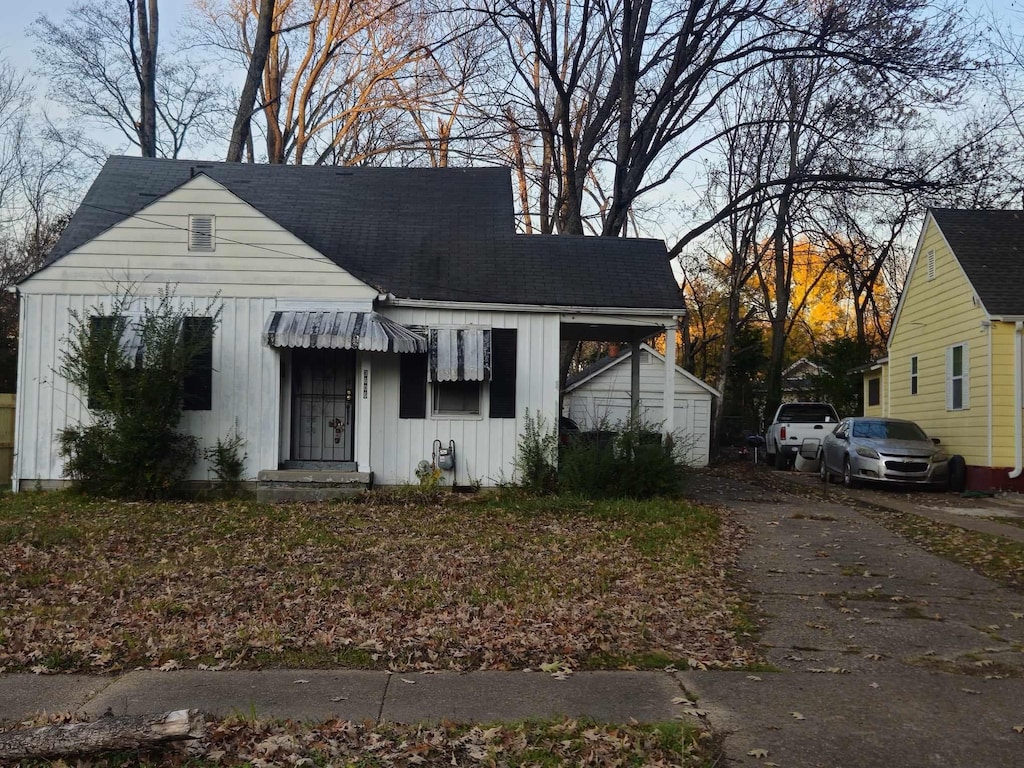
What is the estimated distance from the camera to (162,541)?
10.8m

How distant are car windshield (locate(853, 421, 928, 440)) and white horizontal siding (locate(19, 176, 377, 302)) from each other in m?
11.0

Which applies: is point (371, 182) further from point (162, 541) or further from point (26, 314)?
point (162, 541)

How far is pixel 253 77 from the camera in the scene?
25438 mm

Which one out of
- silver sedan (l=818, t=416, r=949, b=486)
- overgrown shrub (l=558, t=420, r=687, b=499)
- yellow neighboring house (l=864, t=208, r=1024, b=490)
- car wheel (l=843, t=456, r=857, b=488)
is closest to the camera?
overgrown shrub (l=558, t=420, r=687, b=499)

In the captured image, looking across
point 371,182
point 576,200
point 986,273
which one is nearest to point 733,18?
point 576,200

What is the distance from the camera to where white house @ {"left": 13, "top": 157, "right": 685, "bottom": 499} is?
14.8 metres

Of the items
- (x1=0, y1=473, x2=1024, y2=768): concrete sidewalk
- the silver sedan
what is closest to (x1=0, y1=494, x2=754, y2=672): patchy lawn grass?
(x1=0, y1=473, x2=1024, y2=768): concrete sidewalk

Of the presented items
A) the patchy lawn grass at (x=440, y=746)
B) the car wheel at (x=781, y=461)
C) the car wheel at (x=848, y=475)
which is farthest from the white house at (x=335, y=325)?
the car wheel at (x=781, y=461)

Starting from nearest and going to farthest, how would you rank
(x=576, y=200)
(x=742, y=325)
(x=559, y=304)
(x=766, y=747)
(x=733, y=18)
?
1. (x=766, y=747)
2. (x=559, y=304)
3. (x=733, y=18)
4. (x=576, y=200)
5. (x=742, y=325)

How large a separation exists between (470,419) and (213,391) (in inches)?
157

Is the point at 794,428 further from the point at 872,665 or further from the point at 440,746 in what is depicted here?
the point at 440,746

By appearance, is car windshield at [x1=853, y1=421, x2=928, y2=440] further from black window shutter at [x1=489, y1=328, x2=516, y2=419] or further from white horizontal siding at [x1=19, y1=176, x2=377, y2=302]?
white horizontal siding at [x1=19, y1=176, x2=377, y2=302]

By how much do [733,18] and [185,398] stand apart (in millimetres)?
15214

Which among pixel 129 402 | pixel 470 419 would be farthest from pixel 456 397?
pixel 129 402
